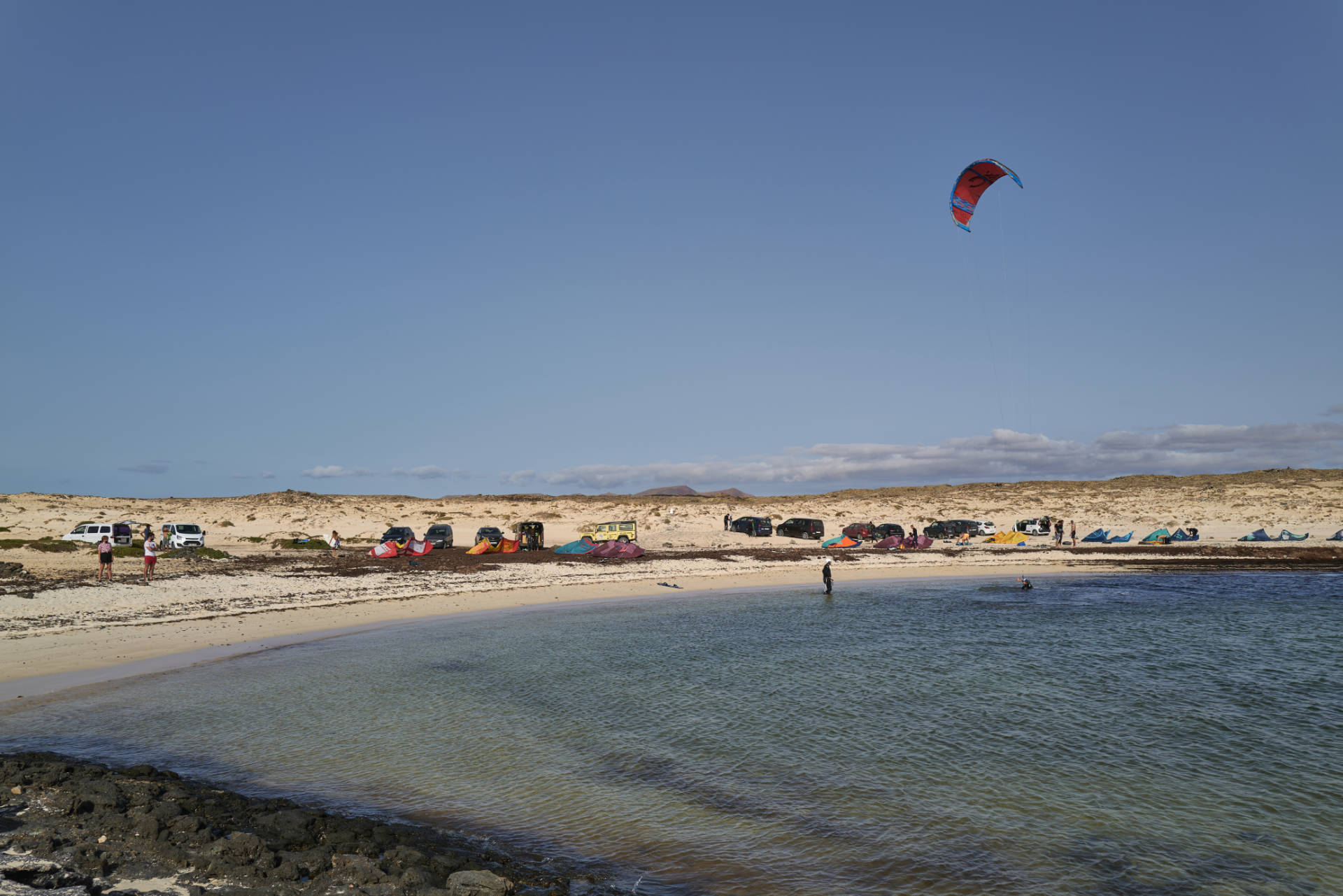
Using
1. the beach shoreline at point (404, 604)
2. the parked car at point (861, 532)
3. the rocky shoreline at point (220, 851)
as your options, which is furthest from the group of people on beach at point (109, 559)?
the parked car at point (861, 532)

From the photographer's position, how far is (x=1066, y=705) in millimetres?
16219

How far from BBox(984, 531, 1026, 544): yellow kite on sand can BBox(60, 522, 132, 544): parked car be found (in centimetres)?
6006

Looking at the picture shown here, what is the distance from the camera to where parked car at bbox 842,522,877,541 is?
205ft

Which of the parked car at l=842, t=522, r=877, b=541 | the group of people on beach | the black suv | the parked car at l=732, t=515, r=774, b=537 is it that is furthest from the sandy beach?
the black suv

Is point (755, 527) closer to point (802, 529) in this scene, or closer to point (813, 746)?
point (802, 529)

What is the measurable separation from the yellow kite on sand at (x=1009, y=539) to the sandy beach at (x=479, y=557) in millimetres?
1209

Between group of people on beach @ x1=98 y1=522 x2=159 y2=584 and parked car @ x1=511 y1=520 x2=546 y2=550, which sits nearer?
group of people on beach @ x1=98 y1=522 x2=159 y2=584

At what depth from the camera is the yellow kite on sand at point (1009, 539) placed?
204ft

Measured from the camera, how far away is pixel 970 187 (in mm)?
34250

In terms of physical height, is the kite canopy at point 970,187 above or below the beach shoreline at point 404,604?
above

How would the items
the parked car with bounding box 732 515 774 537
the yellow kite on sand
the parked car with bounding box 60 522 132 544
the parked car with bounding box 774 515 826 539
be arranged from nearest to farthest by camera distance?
the parked car with bounding box 60 522 132 544
the yellow kite on sand
the parked car with bounding box 732 515 774 537
the parked car with bounding box 774 515 826 539

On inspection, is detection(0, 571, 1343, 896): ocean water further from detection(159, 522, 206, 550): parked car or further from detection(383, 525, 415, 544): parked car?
detection(159, 522, 206, 550): parked car

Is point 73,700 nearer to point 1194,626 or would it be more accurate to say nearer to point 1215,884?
point 1215,884

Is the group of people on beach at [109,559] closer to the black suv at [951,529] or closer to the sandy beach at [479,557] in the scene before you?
the sandy beach at [479,557]
